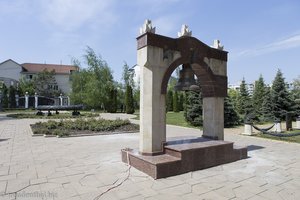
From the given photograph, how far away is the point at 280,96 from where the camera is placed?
19.3 metres

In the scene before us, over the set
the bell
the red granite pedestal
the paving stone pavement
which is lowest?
the paving stone pavement

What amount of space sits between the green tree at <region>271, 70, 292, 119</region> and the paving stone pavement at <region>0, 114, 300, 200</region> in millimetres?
14671

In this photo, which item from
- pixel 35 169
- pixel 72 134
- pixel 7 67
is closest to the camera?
pixel 35 169

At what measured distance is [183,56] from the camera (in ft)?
17.7

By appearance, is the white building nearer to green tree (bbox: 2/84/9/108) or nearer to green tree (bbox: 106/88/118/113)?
green tree (bbox: 2/84/9/108)

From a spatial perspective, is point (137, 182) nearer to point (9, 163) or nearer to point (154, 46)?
point (154, 46)

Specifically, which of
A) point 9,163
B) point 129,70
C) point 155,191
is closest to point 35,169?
point 9,163

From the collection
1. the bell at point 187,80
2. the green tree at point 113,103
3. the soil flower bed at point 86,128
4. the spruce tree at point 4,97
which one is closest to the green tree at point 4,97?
the spruce tree at point 4,97

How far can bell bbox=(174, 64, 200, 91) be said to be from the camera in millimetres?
5840

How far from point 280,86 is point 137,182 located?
1923 centimetres

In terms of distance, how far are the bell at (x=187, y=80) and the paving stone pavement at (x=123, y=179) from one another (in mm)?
2015

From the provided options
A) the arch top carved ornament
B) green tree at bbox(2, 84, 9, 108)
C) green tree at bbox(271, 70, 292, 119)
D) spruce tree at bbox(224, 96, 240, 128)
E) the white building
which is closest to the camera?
the arch top carved ornament

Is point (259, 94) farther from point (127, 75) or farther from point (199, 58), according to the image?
point (199, 58)

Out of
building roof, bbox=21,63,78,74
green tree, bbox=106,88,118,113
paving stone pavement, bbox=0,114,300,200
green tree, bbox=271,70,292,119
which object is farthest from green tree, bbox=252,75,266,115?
building roof, bbox=21,63,78,74
